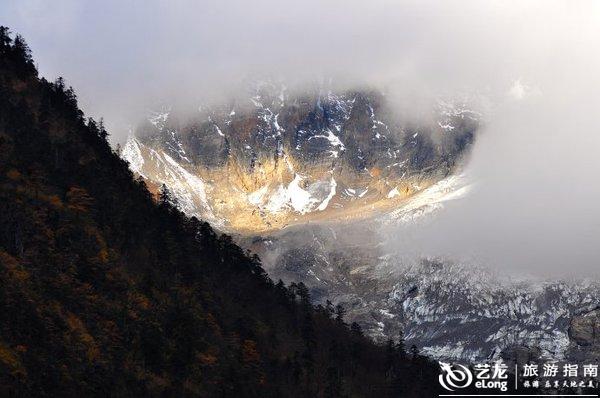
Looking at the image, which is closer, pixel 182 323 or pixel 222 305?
pixel 182 323

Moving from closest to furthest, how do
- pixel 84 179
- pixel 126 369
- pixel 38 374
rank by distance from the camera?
pixel 38 374 < pixel 126 369 < pixel 84 179

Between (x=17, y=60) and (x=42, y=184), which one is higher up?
(x=17, y=60)

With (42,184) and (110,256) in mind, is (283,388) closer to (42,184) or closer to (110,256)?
(110,256)

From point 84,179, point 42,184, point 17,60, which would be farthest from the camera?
point 17,60

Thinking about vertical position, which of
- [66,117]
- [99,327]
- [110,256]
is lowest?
[99,327]

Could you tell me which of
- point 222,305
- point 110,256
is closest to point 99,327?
point 110,256

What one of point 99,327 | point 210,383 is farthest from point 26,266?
point 210,383
